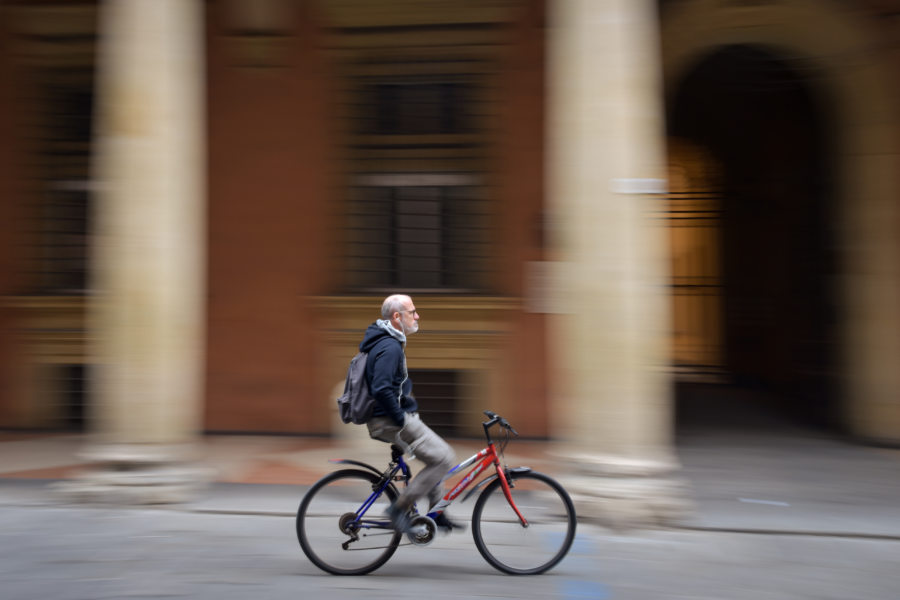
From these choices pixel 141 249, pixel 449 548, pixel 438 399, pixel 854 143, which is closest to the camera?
pixel 449 548

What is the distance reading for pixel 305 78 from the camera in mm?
8867

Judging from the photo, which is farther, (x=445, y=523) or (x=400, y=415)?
(x=445, y=523)

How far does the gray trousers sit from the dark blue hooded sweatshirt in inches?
3.0

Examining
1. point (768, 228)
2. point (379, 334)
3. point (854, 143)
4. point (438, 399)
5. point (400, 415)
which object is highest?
point (854, 143)

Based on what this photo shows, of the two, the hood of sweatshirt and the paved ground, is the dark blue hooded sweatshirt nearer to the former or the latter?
the hood of sweatshirt

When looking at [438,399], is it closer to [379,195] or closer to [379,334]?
[379,195]

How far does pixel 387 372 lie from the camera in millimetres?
4254

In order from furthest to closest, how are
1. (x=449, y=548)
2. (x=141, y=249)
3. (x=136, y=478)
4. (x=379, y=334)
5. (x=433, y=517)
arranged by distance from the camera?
(x=141, y=249) < (x=136, y=478) < (x=449, y=548) < (x=433, y=517) < (x=379, y=334)

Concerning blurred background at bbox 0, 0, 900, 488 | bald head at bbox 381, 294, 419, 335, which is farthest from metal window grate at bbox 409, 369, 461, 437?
bald head at bbox 381, 294, 419, 335

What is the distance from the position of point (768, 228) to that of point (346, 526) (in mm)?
9820

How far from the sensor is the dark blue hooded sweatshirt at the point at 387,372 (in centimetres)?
425

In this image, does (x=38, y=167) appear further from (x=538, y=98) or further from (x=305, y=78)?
(x=538, y=98)

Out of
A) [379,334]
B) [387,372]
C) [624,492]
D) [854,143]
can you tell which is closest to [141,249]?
[379,334]

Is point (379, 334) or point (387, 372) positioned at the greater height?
point (379, 334)
